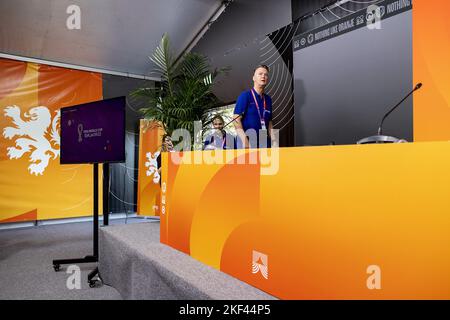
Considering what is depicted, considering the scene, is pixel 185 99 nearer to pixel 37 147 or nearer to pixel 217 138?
pixel 217 138

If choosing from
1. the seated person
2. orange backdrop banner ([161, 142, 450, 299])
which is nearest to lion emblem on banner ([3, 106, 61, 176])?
the seated person

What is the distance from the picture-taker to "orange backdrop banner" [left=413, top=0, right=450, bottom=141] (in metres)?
1.77

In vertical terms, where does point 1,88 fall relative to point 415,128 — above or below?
above

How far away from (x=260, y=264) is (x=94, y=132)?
1.86 m

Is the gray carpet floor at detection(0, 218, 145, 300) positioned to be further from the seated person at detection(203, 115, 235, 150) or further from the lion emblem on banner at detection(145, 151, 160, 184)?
the seated person at detection(203, 115, 235, 150)

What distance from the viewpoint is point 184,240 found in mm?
1388

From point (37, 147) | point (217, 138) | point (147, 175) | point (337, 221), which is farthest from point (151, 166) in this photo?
point (337, 221)

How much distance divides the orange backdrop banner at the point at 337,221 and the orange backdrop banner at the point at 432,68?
138 centimetres

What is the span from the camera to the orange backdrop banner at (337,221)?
2.15ft

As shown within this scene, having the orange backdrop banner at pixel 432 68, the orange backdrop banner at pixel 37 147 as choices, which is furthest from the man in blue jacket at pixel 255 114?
the orange backdrop banner at pixel 37 147

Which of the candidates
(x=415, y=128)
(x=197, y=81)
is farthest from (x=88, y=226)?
(x=415, y=128)

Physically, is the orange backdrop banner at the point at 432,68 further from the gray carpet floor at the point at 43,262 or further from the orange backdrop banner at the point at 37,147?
the orange backdrop banner at the point at 37,147

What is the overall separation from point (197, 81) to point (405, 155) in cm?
249

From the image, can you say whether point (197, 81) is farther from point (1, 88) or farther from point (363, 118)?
point (1, 88)
